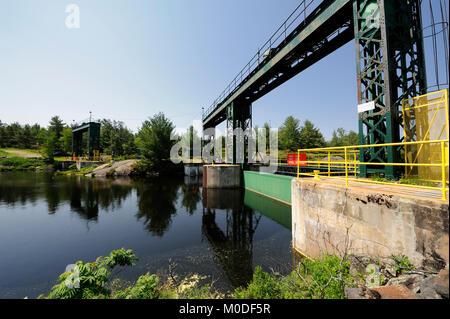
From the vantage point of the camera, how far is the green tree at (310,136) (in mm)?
50231

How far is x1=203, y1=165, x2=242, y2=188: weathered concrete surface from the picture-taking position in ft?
64.0


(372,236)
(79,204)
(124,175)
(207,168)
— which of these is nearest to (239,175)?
(207,168)

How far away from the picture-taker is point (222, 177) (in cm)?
1956

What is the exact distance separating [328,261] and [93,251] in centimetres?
831

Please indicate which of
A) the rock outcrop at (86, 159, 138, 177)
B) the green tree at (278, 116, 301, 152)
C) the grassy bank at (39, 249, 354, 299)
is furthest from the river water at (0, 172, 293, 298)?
the green tree at (278, 116, 301, 152)

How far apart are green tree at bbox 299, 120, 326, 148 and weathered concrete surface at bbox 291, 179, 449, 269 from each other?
48.3 meters

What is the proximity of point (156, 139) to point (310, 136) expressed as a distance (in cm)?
4146

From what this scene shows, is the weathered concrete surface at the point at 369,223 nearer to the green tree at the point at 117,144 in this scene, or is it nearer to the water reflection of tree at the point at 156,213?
the water reflection of tree at the point at 156,213

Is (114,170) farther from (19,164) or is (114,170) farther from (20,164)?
(19,164)

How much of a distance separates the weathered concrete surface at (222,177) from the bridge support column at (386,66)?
1329 cm

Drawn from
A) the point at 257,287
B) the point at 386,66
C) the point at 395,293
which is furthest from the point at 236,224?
the point at 386,66

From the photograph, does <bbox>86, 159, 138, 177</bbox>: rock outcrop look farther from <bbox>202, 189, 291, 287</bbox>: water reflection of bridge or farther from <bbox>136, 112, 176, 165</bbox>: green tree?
<bbox>202, 189, 291, 287</bbox>: water reflection of bridge

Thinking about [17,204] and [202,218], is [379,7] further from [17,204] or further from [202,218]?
Result: [17,204]

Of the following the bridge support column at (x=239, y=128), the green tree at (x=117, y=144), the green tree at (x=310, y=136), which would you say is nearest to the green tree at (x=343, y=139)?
the green tree at (x=310, y=136)
